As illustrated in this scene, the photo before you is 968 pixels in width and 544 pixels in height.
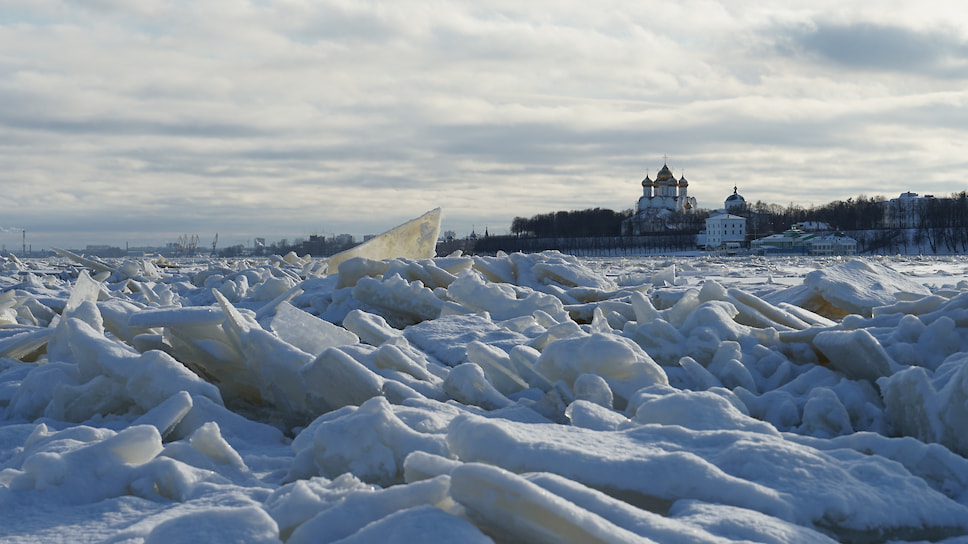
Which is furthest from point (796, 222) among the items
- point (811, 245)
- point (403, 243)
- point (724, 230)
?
point (403, 243)

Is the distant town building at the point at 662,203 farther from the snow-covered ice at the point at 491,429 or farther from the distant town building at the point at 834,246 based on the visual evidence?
the snow-covered ice at the point at 491,429

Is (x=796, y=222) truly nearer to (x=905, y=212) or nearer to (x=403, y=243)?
(x=905, y=212)

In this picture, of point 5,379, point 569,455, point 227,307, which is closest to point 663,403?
point 569,455

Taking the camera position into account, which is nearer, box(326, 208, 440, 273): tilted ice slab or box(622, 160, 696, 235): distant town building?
box(326, 208, 440, 273): tilted ice slab

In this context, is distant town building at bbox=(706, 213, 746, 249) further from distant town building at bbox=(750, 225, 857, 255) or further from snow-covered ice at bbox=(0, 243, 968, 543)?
snow-covered ice at bbox=(0, 243, 968, 543)

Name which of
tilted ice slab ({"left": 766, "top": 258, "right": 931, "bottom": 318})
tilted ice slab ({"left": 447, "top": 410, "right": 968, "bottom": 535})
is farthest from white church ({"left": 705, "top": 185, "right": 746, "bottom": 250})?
tilted ice slab ({"left": 447, "top": 410, "right": 968, "bottom": 535})

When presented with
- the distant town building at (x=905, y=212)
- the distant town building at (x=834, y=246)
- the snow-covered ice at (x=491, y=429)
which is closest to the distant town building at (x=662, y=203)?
the distant town building at (x=905, y=212)

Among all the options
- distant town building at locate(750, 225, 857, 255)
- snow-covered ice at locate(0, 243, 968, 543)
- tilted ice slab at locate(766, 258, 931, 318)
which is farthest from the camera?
distant town building at locate(750, 225, 857, 255)
